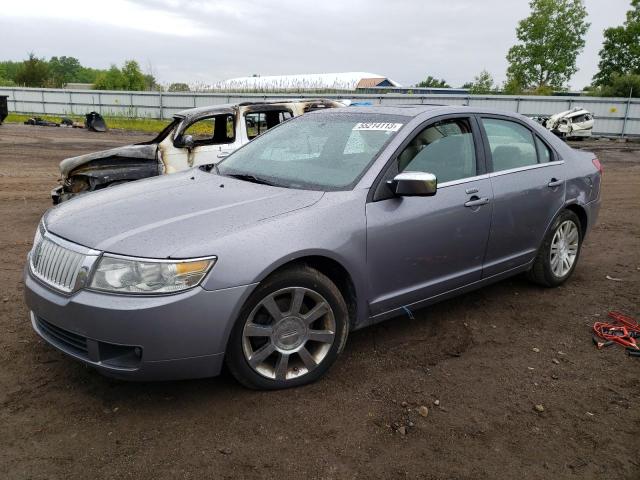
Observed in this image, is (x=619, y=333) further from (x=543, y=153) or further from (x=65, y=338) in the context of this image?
(x=65, y=338)

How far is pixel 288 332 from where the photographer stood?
10.3 ft

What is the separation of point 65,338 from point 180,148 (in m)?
5.03

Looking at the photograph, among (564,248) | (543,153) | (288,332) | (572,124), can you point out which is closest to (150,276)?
(288,332)

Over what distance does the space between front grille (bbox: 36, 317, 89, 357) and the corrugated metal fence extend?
75.9 ft

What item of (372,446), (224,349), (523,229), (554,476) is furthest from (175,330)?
(523,229)

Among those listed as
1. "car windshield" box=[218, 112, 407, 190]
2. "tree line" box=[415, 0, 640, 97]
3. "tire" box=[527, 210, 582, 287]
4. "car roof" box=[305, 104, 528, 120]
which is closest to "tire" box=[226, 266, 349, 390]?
"car windshield" box=[218, 112, 407, 190]

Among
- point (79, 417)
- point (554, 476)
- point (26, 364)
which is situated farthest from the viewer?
point (26, 364)

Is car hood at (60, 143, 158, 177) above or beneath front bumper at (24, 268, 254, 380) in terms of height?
above

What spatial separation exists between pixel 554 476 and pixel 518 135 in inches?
116

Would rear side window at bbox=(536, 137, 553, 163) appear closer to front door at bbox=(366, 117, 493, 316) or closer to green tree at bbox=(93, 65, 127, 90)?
front door at bbox=(366, 117, 493, 316)

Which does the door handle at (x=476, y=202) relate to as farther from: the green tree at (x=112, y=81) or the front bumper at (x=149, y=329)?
the green tree at (x=112, y=81)

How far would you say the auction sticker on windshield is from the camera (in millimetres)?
3791

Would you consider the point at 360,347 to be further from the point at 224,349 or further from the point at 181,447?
the point at 181,447

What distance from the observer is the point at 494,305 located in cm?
471
